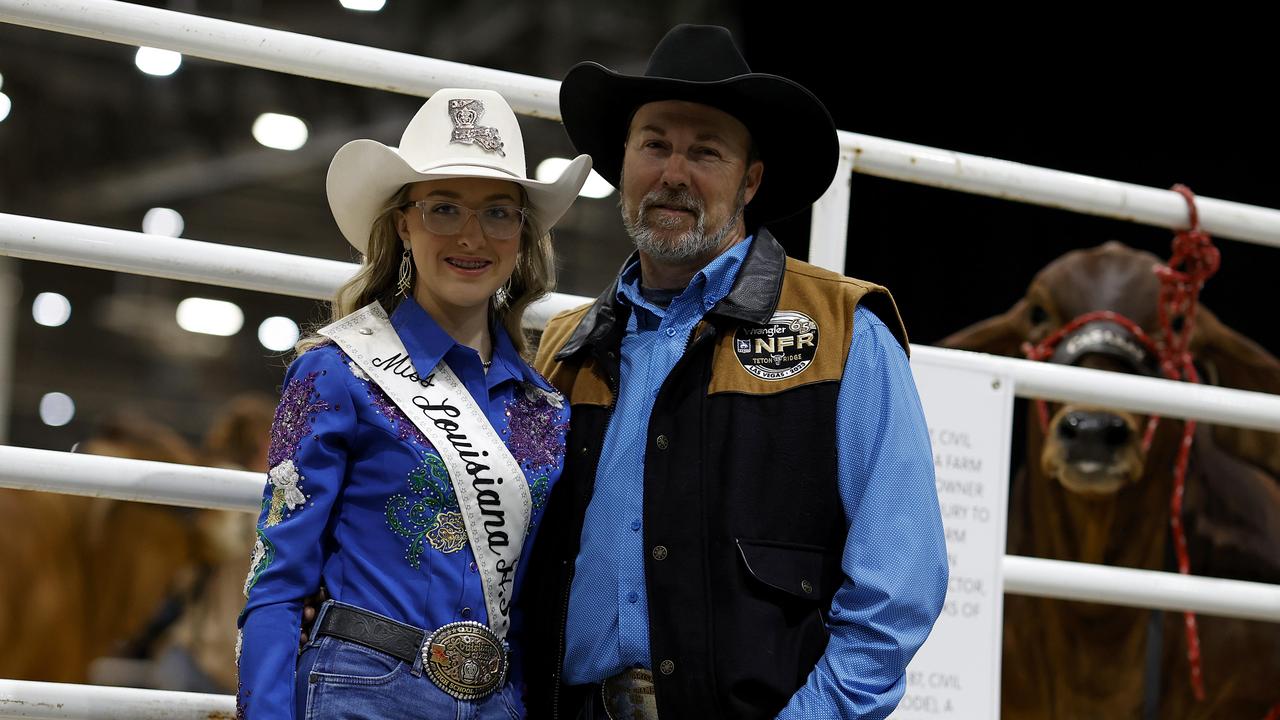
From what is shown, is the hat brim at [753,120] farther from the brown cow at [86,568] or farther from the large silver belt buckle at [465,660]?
the brown cow at [86,568]

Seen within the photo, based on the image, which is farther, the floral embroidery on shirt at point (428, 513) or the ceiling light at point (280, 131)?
the ceiling light at point (280, 131)

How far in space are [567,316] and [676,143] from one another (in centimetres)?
44

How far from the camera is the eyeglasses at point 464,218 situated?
2246 millimetres

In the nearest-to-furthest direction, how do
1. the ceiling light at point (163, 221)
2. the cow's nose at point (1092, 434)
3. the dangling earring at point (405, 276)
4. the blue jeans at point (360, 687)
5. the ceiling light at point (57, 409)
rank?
the blue jeans at point (360, 687)
the dangling earring at point (405, 276)
the cow's nose at point (1092, 434)
the ceiling light at point (163, 221)
the ceiling light at point (57, 409)

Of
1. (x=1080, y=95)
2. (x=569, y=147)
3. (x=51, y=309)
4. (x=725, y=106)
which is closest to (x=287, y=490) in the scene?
(x=725, y=106)

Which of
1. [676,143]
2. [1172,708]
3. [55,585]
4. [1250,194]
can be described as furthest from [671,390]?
[1250,194]

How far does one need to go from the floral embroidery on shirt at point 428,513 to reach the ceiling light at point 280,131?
11.6 m

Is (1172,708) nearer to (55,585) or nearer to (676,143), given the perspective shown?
(676,143)

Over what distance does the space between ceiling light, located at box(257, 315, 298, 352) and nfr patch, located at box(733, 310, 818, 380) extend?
1441cm

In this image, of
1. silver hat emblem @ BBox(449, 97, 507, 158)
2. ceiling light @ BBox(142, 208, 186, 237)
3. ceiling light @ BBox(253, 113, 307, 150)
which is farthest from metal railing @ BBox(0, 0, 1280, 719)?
ceiling light @ BBox(142, 208, 186, 237)

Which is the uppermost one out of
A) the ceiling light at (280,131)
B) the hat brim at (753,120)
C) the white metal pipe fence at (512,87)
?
the ceiling light at (280,131)

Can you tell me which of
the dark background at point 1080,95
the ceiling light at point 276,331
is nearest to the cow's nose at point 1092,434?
the dark background at point 1080,95

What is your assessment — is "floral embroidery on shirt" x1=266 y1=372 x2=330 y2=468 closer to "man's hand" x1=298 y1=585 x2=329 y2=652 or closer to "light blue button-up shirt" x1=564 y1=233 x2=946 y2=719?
"man's hand" x1=298 y1=585 x2=329 y2=652

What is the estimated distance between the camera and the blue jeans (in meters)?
2.00
